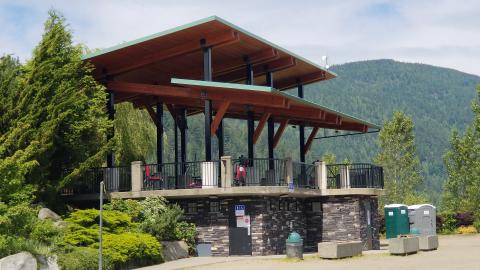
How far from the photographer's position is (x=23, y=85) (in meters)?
28.1

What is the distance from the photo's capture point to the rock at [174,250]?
2784 cm

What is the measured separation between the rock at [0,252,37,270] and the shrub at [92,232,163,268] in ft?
9.75

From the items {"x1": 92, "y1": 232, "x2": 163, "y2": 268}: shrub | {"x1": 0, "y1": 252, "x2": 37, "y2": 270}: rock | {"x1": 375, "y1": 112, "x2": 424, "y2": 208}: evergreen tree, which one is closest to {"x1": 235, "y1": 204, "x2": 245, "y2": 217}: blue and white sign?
{"x1": 92, "y1": 232, "x2": 163, "y2": 268}: shrub

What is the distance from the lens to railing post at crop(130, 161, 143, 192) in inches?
1199

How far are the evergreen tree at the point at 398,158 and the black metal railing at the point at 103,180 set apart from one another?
144 ft

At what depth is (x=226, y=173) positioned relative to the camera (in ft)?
93.8

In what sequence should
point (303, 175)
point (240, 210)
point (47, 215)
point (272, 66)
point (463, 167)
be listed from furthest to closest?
point (463, 167) < point (272, 66) < point (303, 175) < point (240, 210) < point (47, 215)

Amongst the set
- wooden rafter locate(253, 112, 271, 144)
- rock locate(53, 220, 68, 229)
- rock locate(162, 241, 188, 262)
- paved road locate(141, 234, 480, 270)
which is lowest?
paved road locate(141, 234, 480, 270)

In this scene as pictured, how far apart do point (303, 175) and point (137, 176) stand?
7541mm

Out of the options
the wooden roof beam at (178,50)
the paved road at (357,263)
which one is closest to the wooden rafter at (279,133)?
the wooden roof beam at (178,50)

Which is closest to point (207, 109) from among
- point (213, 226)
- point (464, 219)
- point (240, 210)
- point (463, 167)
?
point (240, 210)

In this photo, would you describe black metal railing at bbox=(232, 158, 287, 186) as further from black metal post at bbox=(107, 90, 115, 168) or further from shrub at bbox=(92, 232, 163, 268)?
black metal post at bbox=(107, 90, 115, 168)

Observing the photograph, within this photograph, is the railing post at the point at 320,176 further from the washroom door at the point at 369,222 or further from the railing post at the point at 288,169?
the railing post at the point at 288,169

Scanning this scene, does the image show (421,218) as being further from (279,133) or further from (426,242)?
(426,242)
